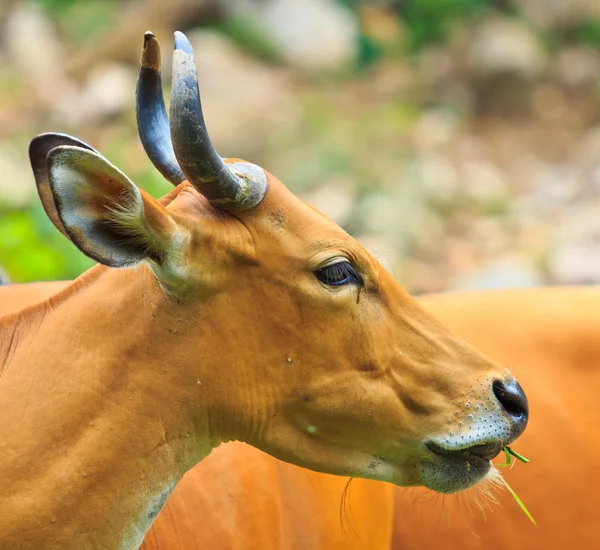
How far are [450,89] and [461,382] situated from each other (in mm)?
14004

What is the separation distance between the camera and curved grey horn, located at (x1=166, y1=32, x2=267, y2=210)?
3.03 m

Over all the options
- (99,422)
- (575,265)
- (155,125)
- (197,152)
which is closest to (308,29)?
(575,265)

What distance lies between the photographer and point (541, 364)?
5.22 metres

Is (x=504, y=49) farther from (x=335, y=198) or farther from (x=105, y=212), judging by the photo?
(x=105, y=212)

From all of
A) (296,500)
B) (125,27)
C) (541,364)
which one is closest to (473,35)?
(125,27)

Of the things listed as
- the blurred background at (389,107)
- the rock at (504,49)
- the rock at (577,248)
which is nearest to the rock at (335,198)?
the blurred background at (389,107)

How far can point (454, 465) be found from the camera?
11.6 feet

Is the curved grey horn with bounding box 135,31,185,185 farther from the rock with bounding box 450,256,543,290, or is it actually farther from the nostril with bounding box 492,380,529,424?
the rock with bounding box 450,256,543,290

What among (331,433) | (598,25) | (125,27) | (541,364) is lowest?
(598,25)

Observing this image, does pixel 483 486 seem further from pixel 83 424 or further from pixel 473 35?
pixel 473 35

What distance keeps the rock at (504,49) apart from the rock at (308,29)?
2194mm

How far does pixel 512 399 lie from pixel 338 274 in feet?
2.65

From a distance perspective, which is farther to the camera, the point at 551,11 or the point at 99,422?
the point at 551,11

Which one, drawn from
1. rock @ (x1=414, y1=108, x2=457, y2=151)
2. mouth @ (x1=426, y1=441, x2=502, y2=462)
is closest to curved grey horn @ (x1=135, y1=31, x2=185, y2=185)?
mouth @ (x1=426, y1=441, x2=502, y2=462)
